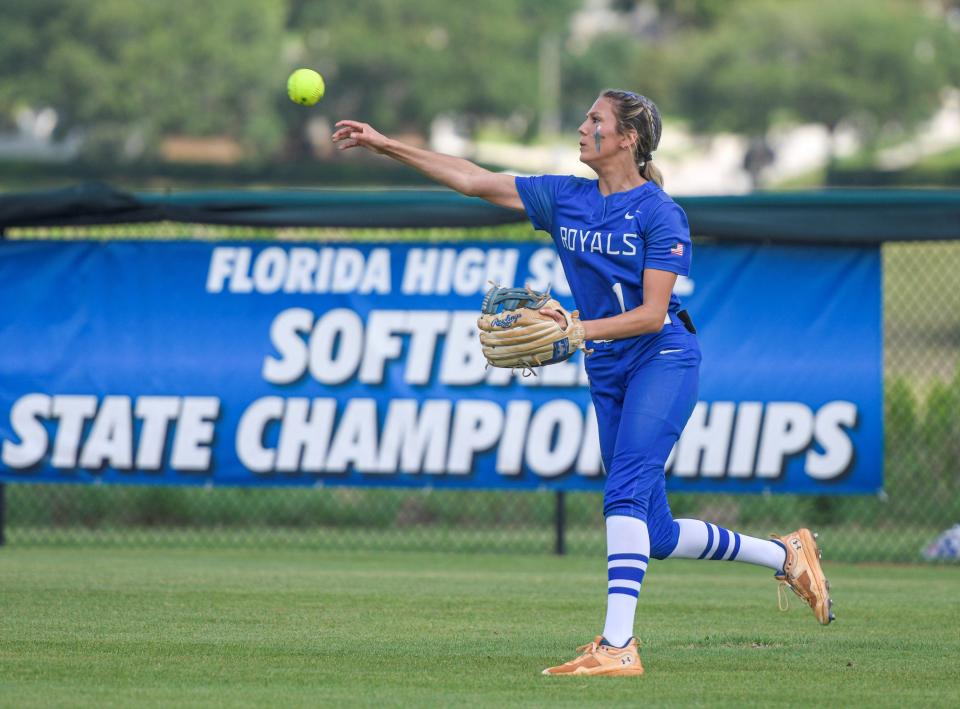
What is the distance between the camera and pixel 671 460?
9.95 metres

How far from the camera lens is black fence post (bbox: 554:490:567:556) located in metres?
10.2

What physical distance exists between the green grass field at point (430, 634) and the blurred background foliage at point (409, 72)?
44.7 meters

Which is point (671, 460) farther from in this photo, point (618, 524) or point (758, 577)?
point (618, 524)

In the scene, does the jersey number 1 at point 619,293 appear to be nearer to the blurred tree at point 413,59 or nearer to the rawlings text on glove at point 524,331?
the rawlings text on glove at point 524,331

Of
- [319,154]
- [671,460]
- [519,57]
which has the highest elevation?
[519,57]

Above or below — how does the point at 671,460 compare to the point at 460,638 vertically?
above

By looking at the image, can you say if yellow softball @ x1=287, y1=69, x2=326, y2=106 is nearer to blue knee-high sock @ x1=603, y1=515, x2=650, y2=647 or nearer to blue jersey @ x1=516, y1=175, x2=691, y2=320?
blue jersey @ x1=516, y1=175, x2=691, y2=320

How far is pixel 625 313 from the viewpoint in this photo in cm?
584

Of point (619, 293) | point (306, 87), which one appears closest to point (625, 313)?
point (619, 293)

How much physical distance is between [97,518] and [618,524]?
22.3 ft

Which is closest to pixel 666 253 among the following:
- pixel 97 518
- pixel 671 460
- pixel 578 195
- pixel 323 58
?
pixel 578 195

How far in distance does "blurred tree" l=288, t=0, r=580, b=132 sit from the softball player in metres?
56.4

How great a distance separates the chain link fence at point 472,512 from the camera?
1110cm

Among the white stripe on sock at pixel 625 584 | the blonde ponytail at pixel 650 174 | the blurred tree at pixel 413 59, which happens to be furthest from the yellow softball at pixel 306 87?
the blurred tree at pixel 413 59
